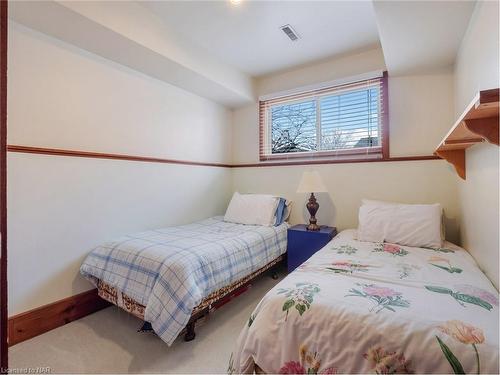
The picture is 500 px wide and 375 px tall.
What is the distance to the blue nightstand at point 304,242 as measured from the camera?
7.98 ft

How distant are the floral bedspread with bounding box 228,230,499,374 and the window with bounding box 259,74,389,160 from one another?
171 cm

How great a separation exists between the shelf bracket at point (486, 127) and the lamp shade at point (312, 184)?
1585 mm

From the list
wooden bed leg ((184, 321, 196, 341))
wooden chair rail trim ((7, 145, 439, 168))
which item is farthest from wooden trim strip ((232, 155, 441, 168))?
wooden bed leg ((184, 321, 196, 341))

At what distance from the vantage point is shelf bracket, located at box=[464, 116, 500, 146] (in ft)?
3.20

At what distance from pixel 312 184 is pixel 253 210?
2.38ft

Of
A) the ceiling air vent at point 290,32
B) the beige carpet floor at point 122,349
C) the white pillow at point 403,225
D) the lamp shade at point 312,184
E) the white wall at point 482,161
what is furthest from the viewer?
the lamp shade at point 312,184

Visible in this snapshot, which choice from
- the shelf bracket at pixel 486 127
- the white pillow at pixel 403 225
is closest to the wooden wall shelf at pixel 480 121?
the shelf bracket at pixel 486 127

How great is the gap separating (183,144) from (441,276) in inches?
102

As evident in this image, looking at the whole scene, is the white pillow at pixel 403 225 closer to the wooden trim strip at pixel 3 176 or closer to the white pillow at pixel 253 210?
the white pillow at pixel 253 210

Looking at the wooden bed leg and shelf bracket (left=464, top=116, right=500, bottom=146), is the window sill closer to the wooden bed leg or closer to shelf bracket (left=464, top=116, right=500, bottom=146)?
shelf bracket (left=464, top=116, right=500, bottom=146)

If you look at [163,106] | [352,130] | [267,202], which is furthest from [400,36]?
[163,106]

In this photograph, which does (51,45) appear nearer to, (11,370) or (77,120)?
(77,120)

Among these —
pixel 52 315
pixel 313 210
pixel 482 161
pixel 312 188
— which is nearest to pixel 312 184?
pixel 312 188

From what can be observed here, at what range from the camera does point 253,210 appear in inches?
111
